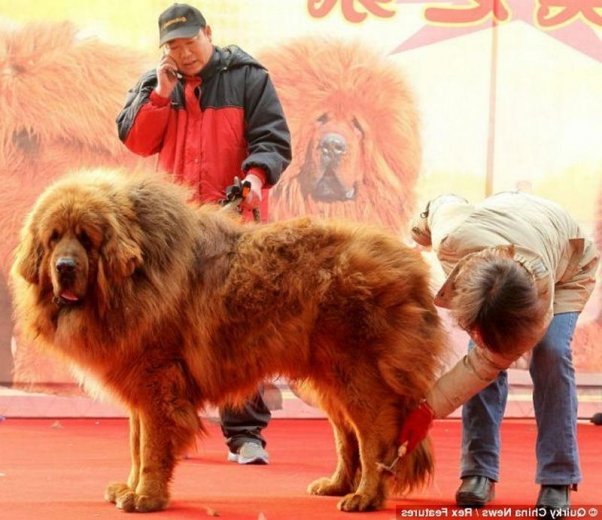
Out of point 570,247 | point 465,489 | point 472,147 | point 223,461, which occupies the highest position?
point 570,247

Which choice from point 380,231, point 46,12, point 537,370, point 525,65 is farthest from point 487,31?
point 537,370

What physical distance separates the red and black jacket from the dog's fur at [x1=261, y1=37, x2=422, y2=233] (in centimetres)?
Result: 205

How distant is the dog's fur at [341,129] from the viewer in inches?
301

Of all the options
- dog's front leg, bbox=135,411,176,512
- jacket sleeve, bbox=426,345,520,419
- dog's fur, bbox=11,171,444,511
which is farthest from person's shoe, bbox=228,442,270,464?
jacket sleeve, bbox=426,345,520,419

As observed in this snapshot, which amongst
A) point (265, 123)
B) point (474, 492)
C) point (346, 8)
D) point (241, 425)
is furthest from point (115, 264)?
point (346, 8)

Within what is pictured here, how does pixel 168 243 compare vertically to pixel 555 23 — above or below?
below

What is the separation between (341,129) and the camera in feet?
25.3

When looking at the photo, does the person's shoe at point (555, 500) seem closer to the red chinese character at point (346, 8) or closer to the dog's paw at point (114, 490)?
the dog's paw at point (114, 490)

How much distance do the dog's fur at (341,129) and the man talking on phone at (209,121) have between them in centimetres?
199

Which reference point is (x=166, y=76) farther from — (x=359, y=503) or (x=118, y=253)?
(x=359, y=503)

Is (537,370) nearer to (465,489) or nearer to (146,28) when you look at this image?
(465,489)

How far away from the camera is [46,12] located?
7488 millimetres

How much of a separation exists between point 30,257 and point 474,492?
2.01 metres

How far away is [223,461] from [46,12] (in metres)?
3.47
